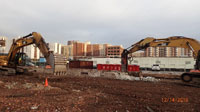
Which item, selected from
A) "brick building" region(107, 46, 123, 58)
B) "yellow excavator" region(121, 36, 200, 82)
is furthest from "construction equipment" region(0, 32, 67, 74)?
"brick building" region(107, 46, 123, 58)

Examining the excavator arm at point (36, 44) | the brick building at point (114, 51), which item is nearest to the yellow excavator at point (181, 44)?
the excavator arm at point (36, 44)

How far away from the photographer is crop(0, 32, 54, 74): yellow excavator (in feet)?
45.8

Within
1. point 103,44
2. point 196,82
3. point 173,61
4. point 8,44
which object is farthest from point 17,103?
point 103,44

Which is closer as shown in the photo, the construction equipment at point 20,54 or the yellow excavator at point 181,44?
the yellow excavator at point 181,44

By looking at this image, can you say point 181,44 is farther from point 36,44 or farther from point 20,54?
point 20,54

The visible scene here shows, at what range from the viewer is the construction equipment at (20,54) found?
45.7 ft

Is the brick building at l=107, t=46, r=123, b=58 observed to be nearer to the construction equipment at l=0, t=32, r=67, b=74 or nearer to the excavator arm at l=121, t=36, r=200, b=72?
the excavator arm at l=121, t=36, r=200, b=72

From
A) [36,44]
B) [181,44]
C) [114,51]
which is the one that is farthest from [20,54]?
[114,51]

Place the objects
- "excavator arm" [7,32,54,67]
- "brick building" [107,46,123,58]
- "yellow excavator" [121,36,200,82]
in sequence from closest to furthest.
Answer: "yellow excavator" [121,36,200,82], "excavator arm" [7,32,54,67], "brick building" [107,46,123,58]

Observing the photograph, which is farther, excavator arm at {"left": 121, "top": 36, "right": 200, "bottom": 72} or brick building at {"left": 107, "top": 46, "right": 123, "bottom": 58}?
brick building at {"left": 107, "top": 46, "right": 123, "bottom": 58}

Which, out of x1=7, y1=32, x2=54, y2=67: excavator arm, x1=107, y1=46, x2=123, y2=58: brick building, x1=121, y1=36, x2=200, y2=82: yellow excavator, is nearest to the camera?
x1=121, y1=36, x2=200, y2=82: yellow excavator

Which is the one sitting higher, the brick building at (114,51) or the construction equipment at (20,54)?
the brick building at (114,51)

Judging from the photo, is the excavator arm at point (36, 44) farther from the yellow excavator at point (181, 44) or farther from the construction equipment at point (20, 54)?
the yellow excavator at point (181, 44)

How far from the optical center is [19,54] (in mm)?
16000
